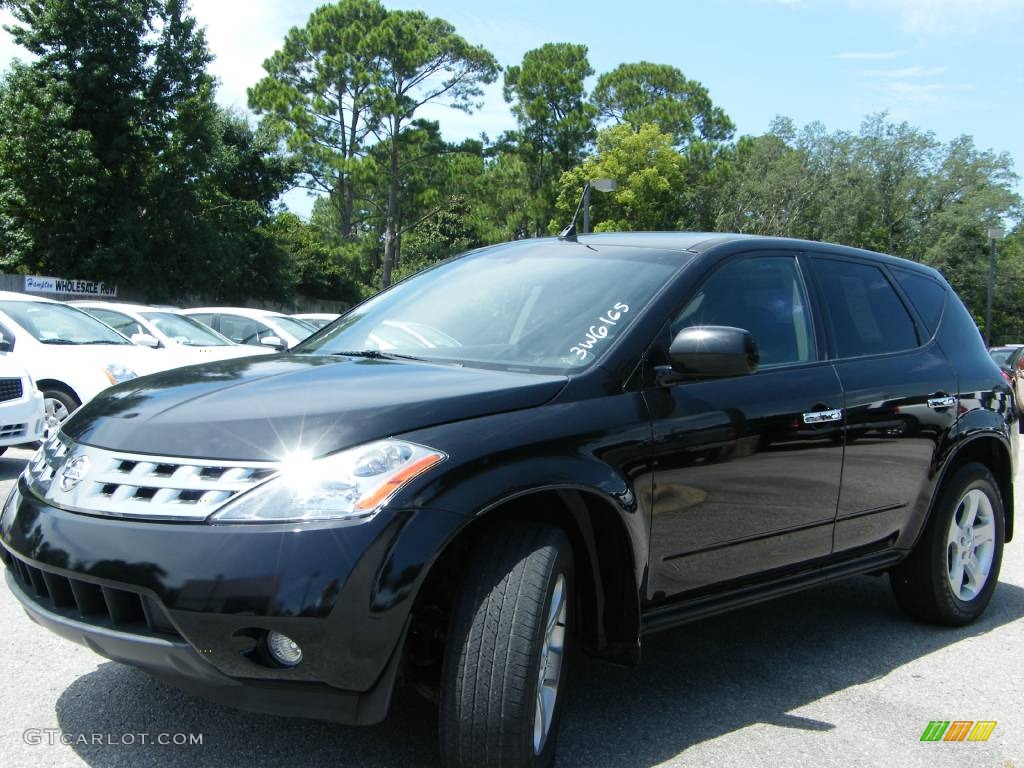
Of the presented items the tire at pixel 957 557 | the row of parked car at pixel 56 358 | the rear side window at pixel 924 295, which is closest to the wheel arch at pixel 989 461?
the tire at pixel 957 557

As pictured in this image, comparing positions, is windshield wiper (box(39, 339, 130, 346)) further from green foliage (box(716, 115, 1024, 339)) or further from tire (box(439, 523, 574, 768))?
green foliage (box(716, 115, 1024, 339))

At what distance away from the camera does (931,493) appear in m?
4.39

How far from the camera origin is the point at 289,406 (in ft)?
8.98

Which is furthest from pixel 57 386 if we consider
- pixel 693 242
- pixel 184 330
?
pixel 693 242

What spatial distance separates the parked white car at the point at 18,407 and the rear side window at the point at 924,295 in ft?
22.7

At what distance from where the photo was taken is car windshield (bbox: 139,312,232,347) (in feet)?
42.2

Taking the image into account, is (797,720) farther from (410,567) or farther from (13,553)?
(13,553)

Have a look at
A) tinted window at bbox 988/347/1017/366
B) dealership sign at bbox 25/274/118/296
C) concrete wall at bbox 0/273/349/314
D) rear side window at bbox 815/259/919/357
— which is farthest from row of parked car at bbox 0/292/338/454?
dealership sign at bbox 25/274/118/296

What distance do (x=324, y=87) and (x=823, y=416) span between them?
40.6 m

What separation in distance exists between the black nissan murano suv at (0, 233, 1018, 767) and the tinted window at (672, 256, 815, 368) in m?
0.01

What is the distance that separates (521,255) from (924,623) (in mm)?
2624

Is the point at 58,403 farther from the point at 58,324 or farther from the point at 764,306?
the point at 764,306

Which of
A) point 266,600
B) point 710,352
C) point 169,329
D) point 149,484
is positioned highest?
point 710,352

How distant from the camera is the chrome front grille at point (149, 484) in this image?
247 centimetres
